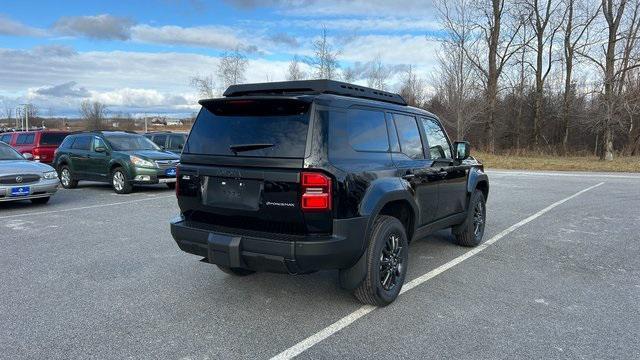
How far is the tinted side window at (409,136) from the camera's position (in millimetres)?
4906

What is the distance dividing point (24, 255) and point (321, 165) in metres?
4.68

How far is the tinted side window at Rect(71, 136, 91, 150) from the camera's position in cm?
1370

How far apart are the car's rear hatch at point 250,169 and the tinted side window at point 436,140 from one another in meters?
2.20

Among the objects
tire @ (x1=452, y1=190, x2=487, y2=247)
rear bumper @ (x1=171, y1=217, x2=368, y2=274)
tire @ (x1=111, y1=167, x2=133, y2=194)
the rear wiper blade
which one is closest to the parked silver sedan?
tire @ (x1=111, y1=167, x2=133, y2=194)

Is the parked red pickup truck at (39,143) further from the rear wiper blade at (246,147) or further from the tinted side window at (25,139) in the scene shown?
the rear wiper blade at (246,147)

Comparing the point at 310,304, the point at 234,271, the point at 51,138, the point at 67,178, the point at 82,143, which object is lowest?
the point at 310,304

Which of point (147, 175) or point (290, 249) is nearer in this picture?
point (290, 249)

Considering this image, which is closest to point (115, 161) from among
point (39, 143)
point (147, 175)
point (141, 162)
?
point (141, 162)

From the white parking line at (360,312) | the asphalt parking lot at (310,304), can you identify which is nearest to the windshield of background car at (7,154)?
the asphalt parking lot at (310,304)

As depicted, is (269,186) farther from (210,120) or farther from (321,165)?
(210,120)

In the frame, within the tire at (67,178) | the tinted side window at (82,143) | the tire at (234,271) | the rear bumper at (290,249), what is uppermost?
the tinted side window at (82,143)

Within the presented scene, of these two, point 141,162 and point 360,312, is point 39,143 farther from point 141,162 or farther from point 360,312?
point 360,312

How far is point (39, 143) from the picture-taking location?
18.2m

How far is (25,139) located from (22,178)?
10.8 m
